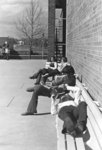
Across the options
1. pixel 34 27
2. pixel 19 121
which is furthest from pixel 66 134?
pixel 34 27

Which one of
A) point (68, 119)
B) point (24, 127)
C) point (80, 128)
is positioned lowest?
point (24, 127)

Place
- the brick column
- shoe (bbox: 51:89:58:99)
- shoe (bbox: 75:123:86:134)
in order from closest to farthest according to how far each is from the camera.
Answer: shoe (bbox: 75:123:86:134) → shoe (bbox: 51:89:58:99) → the brick column

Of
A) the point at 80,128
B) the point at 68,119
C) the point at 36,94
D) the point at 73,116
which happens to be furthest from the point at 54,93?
the point at 80,128

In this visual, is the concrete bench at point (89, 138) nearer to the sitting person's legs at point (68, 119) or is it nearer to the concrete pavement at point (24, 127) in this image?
the sitting person's legs at point (68, 119)

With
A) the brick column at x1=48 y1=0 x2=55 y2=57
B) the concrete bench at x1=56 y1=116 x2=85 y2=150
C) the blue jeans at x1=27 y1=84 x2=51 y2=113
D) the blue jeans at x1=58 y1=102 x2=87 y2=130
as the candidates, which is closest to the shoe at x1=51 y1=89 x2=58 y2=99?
the blue jeans at x1=27 y1=84 x2=51 y2=113

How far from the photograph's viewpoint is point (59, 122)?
23.6ft

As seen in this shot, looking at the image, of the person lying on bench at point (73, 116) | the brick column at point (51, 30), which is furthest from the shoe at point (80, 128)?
the brick column at point (51, 30)

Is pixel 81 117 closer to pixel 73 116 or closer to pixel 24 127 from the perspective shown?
pixel 73 116

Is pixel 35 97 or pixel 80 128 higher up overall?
pixel 80 128

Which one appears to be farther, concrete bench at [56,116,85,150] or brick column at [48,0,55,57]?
brick column at [48,0,55,57]

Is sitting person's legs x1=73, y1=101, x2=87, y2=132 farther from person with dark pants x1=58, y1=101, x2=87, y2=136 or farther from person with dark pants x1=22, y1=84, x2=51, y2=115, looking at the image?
person with dark pants x1=22, y1=84, x2=51, y2=115

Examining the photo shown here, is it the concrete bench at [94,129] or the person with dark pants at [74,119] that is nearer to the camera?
the concrete bench at [94,129]

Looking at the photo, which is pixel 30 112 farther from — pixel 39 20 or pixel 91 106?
pixel 39 20

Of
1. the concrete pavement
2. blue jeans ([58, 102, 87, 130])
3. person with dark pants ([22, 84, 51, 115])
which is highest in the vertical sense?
Answer: blue jeans ([58, 102, 87, 130])
